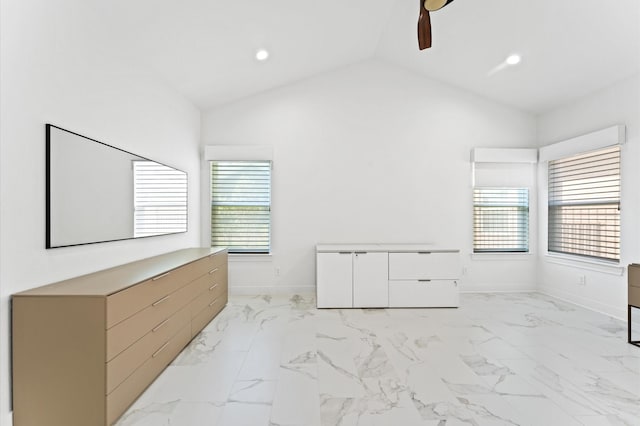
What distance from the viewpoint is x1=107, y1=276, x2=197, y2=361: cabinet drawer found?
6.25 feet

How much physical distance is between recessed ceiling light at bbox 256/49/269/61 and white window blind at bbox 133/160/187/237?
5.29 feet

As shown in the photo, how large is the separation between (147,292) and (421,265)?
10.2 ft

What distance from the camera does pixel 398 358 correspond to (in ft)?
9.21

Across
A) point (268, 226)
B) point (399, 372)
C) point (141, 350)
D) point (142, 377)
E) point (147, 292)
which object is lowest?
point (399, 372)

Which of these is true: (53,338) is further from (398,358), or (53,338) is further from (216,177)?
(216,177)

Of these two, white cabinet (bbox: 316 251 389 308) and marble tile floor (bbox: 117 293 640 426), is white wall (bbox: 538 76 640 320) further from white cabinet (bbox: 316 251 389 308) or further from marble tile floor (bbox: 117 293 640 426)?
white cabinet (bbox: 316 251 389 308)

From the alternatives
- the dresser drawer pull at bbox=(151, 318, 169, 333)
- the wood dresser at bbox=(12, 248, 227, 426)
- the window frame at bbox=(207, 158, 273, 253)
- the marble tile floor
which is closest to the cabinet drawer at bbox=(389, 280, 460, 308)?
the marble tile floor

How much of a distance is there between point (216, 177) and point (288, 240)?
4.49 ft

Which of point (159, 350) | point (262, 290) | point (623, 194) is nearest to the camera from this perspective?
point (159, 350)

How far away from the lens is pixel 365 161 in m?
5.02

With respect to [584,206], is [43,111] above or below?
above

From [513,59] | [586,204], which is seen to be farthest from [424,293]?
[513,59]

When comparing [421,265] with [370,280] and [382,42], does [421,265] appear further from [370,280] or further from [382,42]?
[382,42]

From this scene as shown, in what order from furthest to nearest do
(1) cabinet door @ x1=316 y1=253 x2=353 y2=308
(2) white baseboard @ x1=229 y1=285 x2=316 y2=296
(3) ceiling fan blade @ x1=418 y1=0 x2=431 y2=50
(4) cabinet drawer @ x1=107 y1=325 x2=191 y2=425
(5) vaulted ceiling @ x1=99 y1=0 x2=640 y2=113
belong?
(2) white baseboard @ x1=229 y1=285 x2=316 y2=296
(1) cabinet door @ x1=316 y1=253 x2=353 y2=308
(5) vaulted ceiling @ x1=99 y1=0 x2=640 y2=113
(3) ceiling fan blade @ x1=418 y1=0 x2=431 y2=50
(4) cabinet drawer @ x1=107 y1=325 x2=191 y2=425
